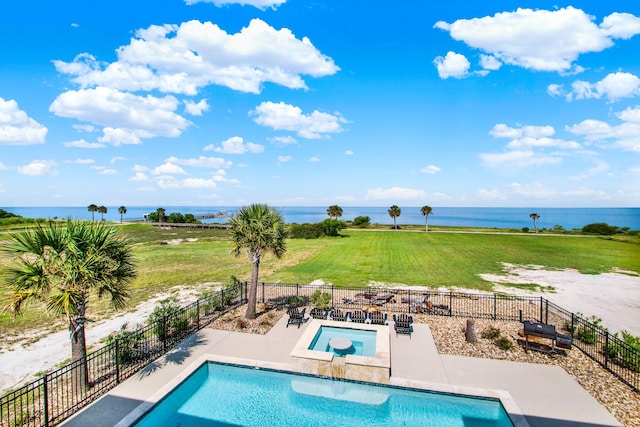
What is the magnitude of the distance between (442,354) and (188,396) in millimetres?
9073

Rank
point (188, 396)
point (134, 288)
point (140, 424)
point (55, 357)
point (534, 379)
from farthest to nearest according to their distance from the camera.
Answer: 1. point (134, 288)
2. point (55, 357)
3. point (534, 379)
4. point (188, 396)
5. point (140, 424)

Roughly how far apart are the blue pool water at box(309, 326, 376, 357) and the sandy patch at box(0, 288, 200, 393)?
8749 millimetres

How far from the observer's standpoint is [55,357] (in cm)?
1148

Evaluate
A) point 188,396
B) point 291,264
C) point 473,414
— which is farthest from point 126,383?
point 291,264

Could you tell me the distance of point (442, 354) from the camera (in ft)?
38.9

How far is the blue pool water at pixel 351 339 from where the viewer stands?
12.2m

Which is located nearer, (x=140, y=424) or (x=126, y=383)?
(x=140, y=424)

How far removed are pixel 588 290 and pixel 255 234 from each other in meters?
22.2

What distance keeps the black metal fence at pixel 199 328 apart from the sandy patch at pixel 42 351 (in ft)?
3.06

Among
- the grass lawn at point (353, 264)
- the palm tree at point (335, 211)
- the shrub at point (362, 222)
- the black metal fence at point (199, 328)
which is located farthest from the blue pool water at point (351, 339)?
the shrub at point (362, 222)

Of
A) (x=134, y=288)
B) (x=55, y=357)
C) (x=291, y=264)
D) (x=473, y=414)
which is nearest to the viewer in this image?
(x=473, y=414)

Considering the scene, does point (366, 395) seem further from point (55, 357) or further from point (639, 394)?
point (55, 357)

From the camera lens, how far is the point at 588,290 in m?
20.6

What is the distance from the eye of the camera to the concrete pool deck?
8.34 m
